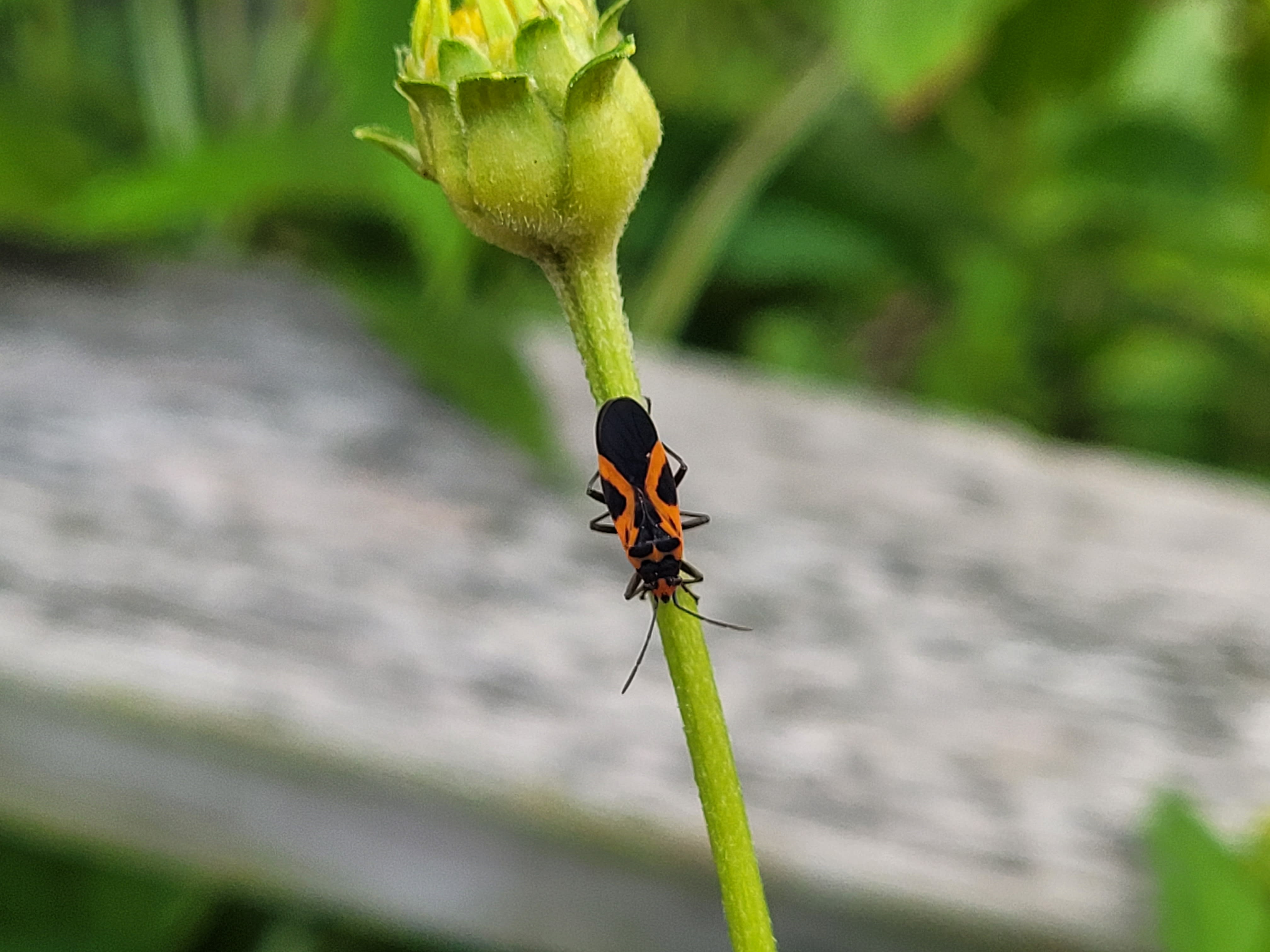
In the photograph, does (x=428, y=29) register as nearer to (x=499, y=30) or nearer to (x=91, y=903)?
(x=499, y=30)

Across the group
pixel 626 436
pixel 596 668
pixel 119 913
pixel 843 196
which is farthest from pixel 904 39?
pixel 119 913

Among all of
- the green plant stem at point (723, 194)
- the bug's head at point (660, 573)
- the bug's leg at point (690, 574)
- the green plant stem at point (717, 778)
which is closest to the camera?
the green plant stem at point (717, 778)

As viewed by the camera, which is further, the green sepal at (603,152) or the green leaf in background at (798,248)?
the green leaf in background at (798,248)

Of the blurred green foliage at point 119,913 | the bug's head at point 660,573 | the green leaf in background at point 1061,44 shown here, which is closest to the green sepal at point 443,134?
the bug's head at point 660,573

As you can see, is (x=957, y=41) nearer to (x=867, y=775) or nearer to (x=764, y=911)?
(x=867, y=775)

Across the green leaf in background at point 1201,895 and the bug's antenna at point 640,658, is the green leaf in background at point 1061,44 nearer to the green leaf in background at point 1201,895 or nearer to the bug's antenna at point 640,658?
the bug's antenna at point 640,658

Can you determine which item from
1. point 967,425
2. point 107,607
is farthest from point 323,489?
point 967,425

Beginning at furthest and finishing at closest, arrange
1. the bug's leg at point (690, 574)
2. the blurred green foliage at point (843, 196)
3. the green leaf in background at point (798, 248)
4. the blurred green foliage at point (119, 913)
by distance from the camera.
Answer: the green leaf in background at point (798, 248)
the blurred green foliage at point (843, 196)
the blurred green foliage at point (119, 913)
the bug's leg at point (690, 574)
